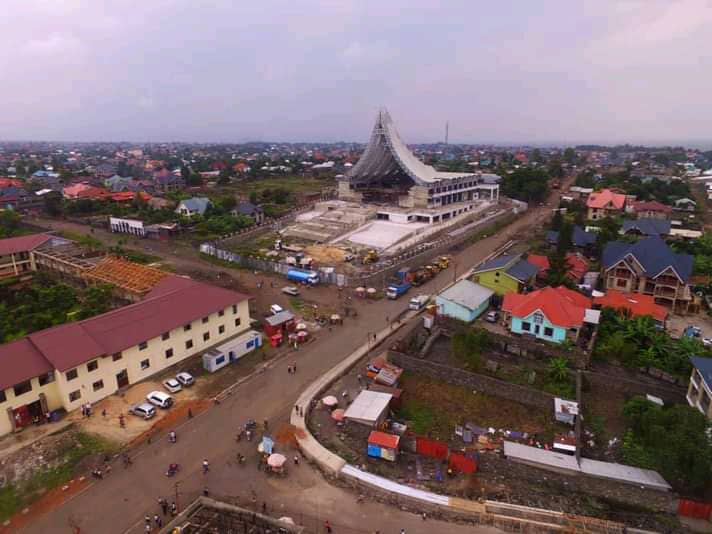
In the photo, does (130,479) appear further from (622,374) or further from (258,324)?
(622,374)

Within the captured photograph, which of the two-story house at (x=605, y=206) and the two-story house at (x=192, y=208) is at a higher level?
the two-story house at (x=605, y=206)

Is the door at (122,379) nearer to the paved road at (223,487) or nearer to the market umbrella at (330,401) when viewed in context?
the paved road at (223,487)

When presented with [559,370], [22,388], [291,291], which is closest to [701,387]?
[559,370]

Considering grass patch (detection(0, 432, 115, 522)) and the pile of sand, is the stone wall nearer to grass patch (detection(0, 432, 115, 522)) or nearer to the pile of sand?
grass patch (detection(0, 432, 115, 522))

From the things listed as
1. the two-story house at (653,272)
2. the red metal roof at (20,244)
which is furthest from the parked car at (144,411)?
the two-story house at (653,272)

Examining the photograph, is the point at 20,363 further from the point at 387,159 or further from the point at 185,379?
the point at 387,159

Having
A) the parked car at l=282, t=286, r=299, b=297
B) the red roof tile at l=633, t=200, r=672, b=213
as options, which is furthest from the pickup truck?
the red roof tile at l=633, t=200, r=672, b=213
